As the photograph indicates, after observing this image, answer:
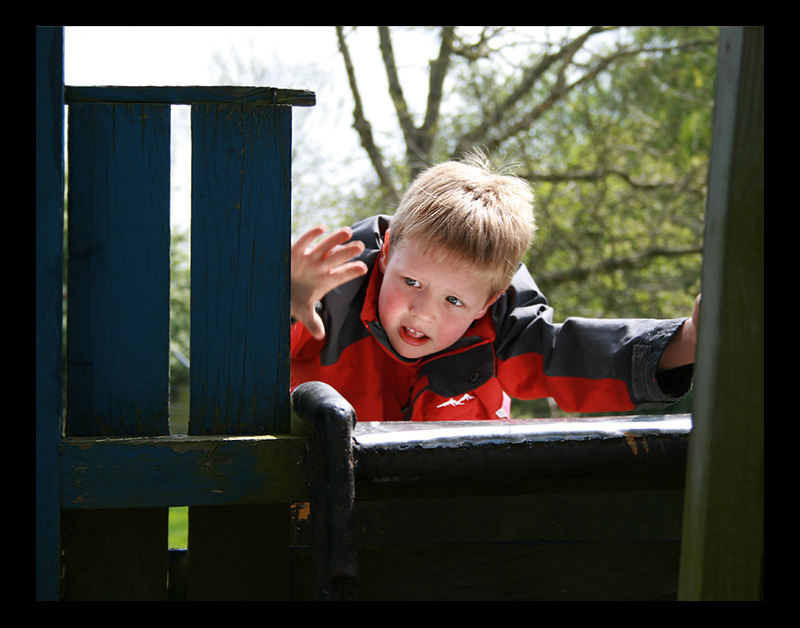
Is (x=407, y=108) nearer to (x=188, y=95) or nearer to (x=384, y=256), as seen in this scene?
(x=384, y=256)

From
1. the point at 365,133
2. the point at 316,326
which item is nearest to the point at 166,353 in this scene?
the point at 316,326

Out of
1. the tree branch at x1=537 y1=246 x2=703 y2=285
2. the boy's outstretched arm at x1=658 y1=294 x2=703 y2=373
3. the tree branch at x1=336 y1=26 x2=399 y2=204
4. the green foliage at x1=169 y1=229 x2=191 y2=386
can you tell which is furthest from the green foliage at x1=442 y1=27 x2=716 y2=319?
the boy's outstretched arm at x1=658 y1=294 x2=703 y2=373

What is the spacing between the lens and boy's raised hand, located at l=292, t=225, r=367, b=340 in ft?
6.40

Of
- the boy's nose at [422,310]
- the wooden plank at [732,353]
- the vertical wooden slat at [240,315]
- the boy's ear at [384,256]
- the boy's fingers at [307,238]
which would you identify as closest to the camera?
the wooden plank at [732,353]

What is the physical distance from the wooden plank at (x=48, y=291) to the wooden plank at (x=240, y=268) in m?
0.23

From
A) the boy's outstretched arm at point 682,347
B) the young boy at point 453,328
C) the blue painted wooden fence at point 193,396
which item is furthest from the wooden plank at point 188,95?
the boy's outstretched arm at point 682,347

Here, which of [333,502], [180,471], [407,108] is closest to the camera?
[333,502]

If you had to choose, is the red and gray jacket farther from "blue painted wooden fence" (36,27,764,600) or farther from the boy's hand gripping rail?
the boy's hand gripping rail

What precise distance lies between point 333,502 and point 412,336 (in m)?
1.10

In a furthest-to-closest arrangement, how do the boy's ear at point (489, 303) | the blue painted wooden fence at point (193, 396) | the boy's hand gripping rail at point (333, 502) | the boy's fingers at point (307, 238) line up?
1. the boy's ear at point (489, 303)
2. the boy's fingers at point (307, 238)
3. the blue painted wooden fence at point (193, 396)
4. the boy's hand gripping rail at point (333, 502)

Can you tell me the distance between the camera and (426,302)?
2254mm

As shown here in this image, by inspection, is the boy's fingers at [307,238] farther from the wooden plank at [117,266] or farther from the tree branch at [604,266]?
the tree branch at [604,266]

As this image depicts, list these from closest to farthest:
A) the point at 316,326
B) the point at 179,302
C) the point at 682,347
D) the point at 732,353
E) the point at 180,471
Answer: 1. the point at 732,353
2. the point at 180,471
3. the point at 682,347
4. the point at 316,326
5. the point at 179,302

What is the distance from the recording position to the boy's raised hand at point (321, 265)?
1950 millimetres
